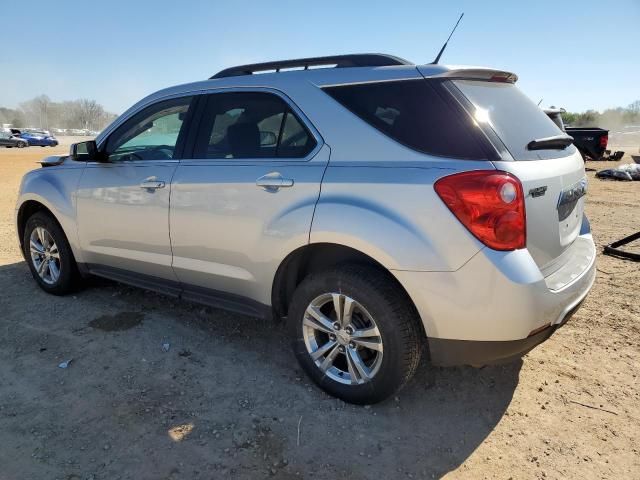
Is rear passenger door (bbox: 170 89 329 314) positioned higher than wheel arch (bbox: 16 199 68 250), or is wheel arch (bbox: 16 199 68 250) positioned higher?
rear passenger door (bbox: 170 89 329 314)

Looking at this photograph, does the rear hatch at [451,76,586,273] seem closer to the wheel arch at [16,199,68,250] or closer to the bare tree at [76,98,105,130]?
the wheel arch at [16,199,68,250]

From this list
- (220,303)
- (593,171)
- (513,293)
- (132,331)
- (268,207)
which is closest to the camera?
(513,293)

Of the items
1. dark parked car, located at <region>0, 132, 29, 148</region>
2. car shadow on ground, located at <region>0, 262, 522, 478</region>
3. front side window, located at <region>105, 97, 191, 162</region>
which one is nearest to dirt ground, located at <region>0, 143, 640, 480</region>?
car shadow on ground, located at <region>0, 262, 522, 478</region>

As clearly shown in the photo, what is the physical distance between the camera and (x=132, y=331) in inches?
147

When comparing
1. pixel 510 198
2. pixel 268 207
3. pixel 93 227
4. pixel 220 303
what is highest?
pixel 510 198

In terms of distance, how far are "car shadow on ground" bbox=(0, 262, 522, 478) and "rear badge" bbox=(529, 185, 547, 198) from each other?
1.27 metres

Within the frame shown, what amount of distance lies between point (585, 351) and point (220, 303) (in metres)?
2.55

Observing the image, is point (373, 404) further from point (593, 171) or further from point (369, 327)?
point (593, 171)

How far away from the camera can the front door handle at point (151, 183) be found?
3381 millimetres

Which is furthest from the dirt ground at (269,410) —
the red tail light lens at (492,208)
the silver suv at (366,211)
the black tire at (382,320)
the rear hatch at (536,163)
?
the red tail light lens at (492,208)

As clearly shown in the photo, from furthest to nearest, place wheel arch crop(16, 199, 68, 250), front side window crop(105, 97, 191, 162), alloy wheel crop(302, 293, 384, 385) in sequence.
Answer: wheel arch crop(16, 199, 68, 250) → front side window crop(105, 97, 191, 162) → alloy wheel crop(302, 293, 384, 385)

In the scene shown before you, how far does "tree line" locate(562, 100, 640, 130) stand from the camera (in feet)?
189

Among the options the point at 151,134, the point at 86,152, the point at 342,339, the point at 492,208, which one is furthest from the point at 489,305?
the point at 86,152

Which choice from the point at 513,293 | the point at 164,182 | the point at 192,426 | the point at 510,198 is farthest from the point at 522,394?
the point at 164,182
